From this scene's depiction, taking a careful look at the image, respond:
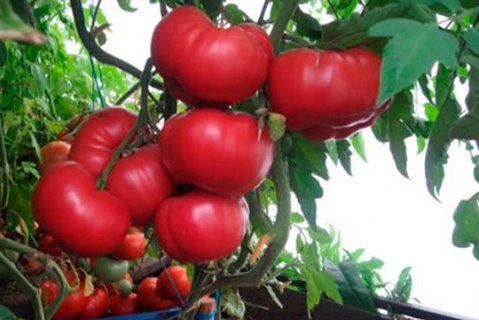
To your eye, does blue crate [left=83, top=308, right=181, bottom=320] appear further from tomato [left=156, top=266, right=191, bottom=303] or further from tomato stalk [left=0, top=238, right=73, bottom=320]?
A: tomato stalk [left=0, top=238, right=73, bottom=320]

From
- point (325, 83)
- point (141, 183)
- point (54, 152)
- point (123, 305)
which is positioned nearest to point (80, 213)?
point (141, 183)

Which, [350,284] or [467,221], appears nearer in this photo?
[467,221]

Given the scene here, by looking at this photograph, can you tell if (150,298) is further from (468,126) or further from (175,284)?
(468,126)

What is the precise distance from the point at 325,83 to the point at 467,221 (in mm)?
162

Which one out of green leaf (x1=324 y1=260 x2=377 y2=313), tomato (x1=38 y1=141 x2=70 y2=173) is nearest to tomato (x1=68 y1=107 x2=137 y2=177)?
tomato (x1=38 y1=141 x2=70 y2=173)

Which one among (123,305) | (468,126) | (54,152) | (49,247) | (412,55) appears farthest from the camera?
(123,305)

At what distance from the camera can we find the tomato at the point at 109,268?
0.73 meters

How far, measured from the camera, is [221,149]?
344 millimetres

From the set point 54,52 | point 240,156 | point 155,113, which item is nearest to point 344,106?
point 240,156

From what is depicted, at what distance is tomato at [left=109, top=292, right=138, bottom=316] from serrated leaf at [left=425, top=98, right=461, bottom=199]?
30.5 inches

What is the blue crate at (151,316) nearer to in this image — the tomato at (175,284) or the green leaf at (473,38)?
the tomato at (175,284)

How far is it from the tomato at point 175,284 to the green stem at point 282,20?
661mm

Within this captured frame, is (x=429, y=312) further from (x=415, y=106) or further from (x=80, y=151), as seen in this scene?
(x=80, y=151)

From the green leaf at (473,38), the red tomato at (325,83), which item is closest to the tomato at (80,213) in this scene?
the red tomato at (325,83)
